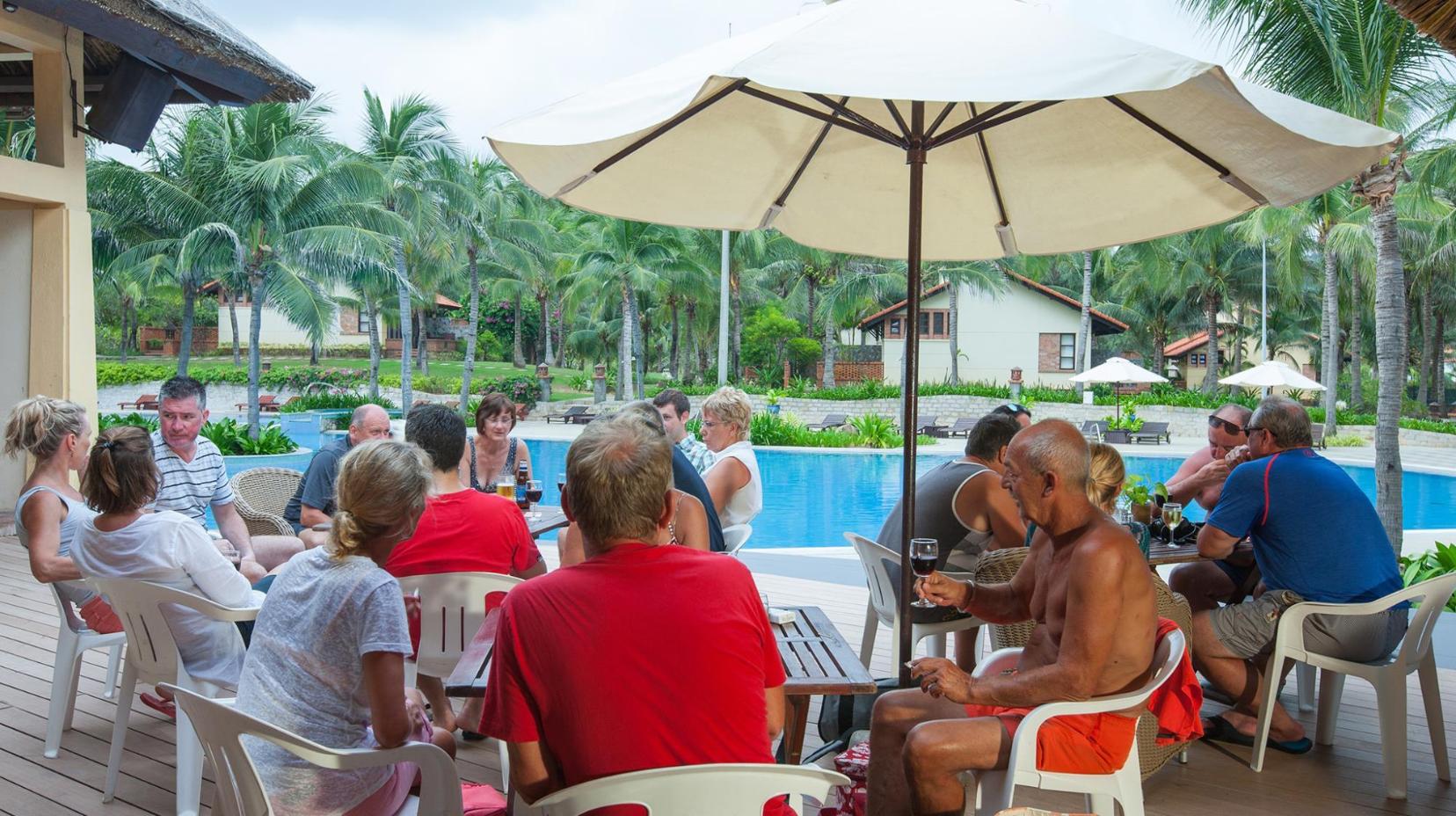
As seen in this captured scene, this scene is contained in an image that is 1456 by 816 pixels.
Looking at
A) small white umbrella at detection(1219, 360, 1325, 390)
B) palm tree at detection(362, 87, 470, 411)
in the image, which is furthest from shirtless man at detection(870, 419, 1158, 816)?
palm tree at detection(362, 87, 470, 411)

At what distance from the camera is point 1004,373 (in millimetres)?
38312

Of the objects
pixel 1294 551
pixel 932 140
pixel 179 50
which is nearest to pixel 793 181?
pixel 932 140

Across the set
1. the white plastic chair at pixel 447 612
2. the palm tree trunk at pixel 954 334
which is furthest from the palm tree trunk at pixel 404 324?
the white plastic chair at pixel 447 612

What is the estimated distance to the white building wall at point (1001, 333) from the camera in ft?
124

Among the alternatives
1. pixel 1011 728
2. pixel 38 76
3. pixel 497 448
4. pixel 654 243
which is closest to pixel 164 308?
pixel 654 243

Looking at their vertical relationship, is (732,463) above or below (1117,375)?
below

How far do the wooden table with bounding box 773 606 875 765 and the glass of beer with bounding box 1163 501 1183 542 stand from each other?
204 centimetres

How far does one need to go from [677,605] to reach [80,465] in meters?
3.08

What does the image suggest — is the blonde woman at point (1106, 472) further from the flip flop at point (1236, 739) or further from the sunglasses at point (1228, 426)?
the sunglasses at point (1228, 426)

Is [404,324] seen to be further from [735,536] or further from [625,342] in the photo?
[735,536]

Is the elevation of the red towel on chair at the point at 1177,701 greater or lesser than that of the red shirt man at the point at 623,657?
lesser

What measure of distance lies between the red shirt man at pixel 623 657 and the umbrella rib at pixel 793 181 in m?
2.40

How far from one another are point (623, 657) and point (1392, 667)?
3129 millimetres

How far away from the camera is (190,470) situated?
4.41 meters
